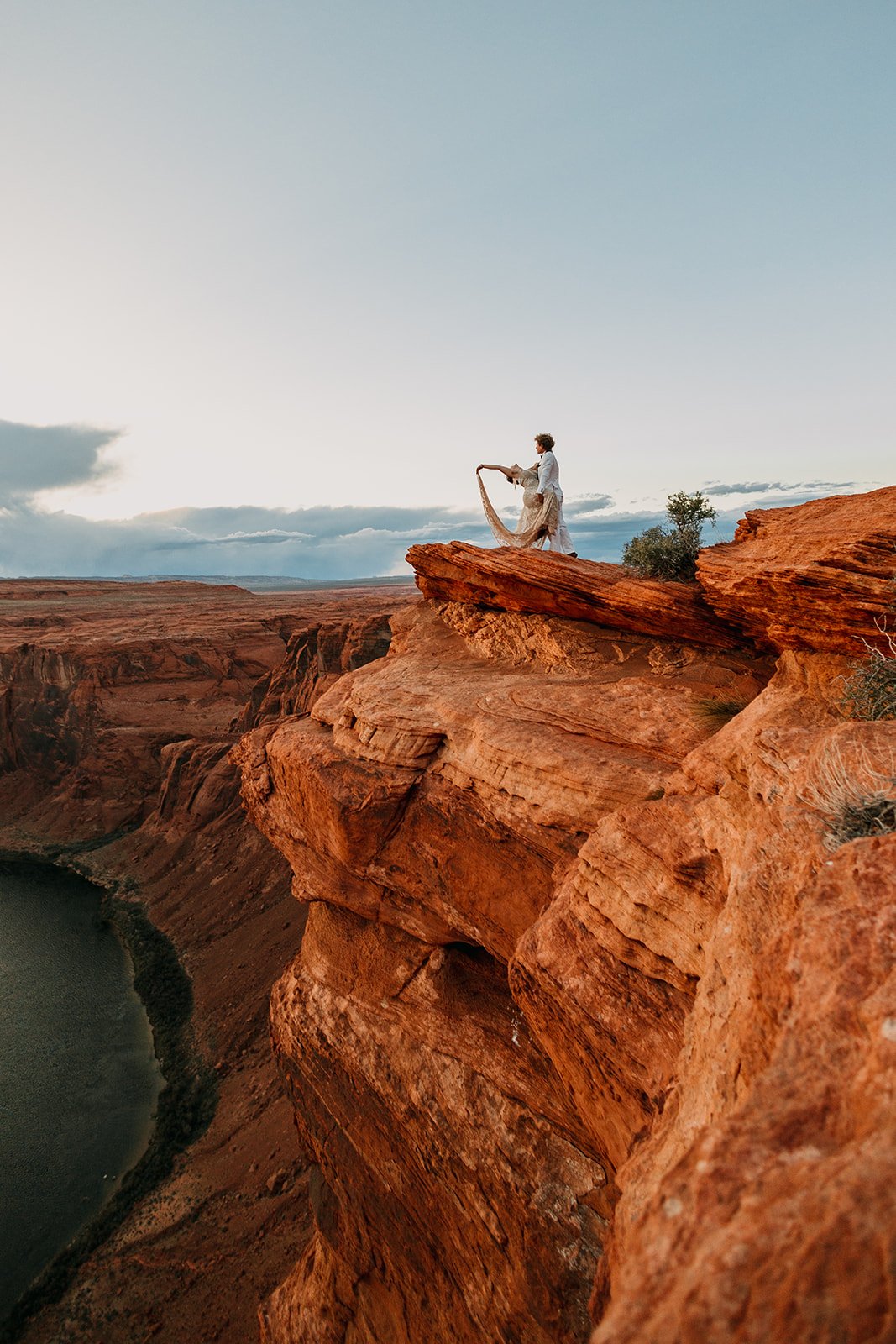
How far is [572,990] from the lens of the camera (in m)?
6.62

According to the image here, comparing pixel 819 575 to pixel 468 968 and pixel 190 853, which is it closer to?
pixel 468 968

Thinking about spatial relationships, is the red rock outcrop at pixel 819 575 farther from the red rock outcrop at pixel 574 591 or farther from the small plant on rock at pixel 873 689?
the red rock outcrop at pixel 574 591

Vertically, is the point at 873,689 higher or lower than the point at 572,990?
higher

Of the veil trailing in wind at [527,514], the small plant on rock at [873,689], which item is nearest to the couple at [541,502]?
the veil trailing in wind at [527,514]

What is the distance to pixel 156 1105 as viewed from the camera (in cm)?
2083

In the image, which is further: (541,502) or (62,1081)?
(62,1081)

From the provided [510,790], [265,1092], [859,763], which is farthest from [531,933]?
[265,1092]

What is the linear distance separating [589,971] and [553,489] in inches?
370

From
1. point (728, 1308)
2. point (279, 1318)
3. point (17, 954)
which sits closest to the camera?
point (728, 1308)

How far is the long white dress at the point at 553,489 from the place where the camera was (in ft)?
42.9

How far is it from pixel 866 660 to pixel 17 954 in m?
36.3

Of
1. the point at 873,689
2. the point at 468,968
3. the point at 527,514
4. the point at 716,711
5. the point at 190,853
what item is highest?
the point at 527,514

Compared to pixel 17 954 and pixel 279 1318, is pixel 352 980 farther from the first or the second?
pixel 17 954

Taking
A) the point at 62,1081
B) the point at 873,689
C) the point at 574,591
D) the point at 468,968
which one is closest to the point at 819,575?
the point at 873,689
